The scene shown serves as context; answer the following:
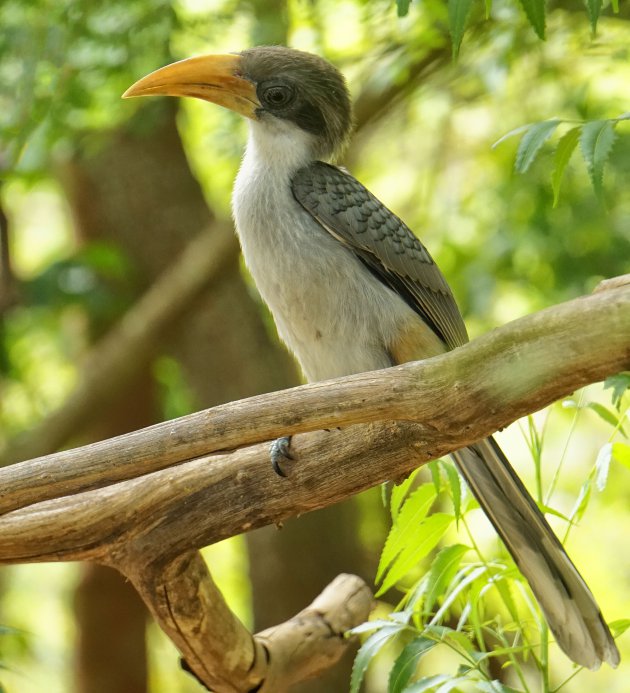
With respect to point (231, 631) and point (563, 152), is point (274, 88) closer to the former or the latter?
point (563, 152)

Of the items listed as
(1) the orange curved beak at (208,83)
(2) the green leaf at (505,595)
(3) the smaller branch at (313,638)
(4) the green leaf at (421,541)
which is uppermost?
(1) the orange curved beak at (208,83)

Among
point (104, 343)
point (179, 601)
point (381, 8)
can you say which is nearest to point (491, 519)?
point (179, 601)

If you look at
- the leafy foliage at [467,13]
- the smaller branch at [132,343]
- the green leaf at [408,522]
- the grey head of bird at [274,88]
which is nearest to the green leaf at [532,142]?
the leafy foliage at [467,13]

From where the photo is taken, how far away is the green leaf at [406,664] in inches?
86.8

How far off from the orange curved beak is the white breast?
0.38 metres

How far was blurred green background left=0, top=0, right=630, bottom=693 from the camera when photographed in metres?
4.16

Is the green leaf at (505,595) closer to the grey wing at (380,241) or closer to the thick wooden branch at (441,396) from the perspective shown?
the thick wooden branch at (441,396)

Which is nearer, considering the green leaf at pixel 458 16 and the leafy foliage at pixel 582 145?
the green leaf at pixel 458 16

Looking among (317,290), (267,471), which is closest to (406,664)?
(267,471)

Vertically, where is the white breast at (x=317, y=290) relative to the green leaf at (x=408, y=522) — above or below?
above

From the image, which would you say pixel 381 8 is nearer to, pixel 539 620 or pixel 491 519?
pixel 491 519

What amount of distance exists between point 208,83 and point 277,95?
24 centimetres

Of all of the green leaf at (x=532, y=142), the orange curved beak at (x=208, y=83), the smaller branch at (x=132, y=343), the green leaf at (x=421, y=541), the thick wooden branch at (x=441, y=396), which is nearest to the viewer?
the thick wooden branch at (x=441, y=396)

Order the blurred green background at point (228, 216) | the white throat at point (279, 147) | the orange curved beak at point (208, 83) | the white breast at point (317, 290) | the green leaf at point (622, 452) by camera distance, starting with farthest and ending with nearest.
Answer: the blurred green background at point (228, 216)
the white throat at point (279, 147)
the orange curved beak at point (208, 83)
the white breast at point (317, 290)
the green leaf at point (622, 452)
